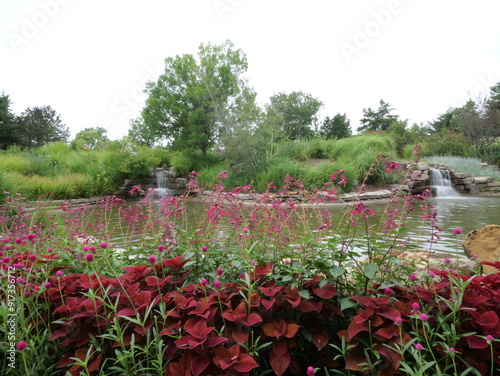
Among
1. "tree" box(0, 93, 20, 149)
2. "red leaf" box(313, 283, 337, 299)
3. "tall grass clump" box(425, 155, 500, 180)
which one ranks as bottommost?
"red leaf" box(313, 283, 337, 299)

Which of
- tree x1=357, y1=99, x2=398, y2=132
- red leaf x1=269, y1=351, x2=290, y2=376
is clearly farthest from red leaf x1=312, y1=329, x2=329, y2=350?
tree x1=357, y1=99, x2=398, y2=132

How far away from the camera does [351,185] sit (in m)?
11.2

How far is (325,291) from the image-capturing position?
1197 millimetres

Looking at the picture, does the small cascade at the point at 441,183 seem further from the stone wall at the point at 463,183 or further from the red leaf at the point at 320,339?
the red leaf at the point at 320,339

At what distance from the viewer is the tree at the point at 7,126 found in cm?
2343

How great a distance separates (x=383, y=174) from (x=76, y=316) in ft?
39.9

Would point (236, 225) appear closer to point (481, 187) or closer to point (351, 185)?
point (351, 185)

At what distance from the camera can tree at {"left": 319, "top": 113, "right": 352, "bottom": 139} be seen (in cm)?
3178

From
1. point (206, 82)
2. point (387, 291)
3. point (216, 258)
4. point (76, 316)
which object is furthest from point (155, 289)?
point (206, 82)

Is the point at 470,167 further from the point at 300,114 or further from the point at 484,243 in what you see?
the point at 300,114

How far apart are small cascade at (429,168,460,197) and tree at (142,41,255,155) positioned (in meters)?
10.8

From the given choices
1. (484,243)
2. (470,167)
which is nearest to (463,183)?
(470,167)

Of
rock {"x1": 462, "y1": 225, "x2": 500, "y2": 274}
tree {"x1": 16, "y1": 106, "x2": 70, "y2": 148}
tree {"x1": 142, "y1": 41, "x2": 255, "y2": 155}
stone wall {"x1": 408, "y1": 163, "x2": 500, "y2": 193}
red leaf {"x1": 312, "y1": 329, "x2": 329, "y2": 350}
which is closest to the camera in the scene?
red leaf {"x1": 312, "y1": 329, "x2": 329, "y2": 350}

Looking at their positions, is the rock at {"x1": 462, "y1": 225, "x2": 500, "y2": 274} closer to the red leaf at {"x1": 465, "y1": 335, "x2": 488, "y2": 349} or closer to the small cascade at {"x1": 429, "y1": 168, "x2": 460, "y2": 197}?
the red leaf at {"x1": 465, "y1": 335, "x2": 488, "y2": 349}
